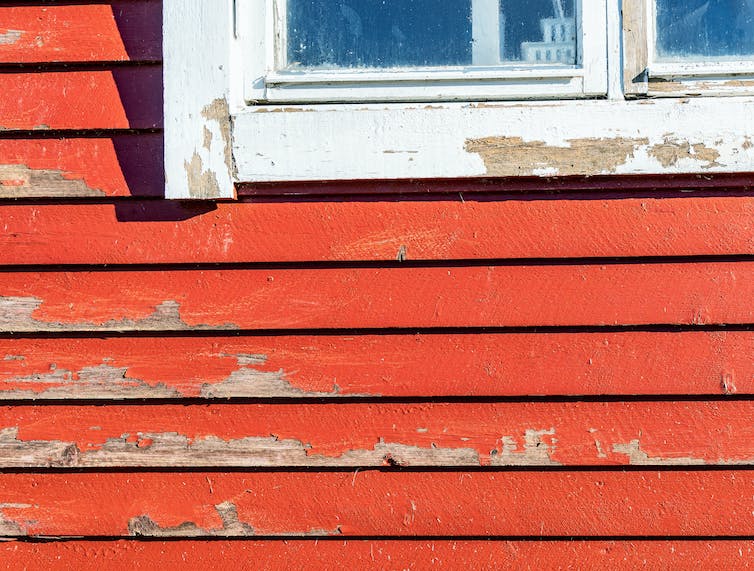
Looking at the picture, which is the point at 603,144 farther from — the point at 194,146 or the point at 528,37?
the point at 194,146

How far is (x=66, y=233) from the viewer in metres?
1.41

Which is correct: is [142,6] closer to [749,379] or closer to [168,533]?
[168,533]

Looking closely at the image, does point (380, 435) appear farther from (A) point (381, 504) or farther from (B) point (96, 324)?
(B) point (96, 324)

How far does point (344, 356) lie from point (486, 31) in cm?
83

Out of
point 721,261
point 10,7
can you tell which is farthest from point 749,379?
point 10,7

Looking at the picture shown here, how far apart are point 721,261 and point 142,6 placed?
145cm

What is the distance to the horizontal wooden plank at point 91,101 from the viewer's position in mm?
1403

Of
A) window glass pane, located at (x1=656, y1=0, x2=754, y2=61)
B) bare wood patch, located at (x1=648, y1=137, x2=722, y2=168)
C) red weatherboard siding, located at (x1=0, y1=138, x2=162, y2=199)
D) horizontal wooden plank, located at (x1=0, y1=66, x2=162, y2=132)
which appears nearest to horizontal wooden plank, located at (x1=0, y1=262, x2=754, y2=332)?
red weatherboard siding, located at (x1=0, y1=138, x2=162, y2=199)

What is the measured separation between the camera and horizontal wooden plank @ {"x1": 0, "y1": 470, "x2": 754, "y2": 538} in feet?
4.44

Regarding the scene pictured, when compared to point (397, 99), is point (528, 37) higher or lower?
higher

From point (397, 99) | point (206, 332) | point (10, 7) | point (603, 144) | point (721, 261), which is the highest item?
point (10, 7)

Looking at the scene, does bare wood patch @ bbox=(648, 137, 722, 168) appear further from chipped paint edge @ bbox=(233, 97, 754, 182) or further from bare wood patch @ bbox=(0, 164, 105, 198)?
bare wood patch @ bbox=(0, 164, 105, 198)

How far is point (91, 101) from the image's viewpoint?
55.3 inches

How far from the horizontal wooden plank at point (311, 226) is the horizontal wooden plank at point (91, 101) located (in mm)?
50
